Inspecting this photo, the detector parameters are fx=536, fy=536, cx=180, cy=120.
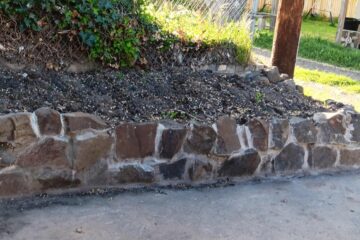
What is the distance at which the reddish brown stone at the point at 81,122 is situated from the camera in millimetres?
4031

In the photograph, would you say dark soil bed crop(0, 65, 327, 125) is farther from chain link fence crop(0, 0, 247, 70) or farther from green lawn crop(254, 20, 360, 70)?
green lawn crop(254, 20, 360, 70)

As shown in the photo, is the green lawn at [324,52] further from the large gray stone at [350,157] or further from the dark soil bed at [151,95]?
the dark soil bed at [151,95]

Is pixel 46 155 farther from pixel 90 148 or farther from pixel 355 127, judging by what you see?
pixel 355 127

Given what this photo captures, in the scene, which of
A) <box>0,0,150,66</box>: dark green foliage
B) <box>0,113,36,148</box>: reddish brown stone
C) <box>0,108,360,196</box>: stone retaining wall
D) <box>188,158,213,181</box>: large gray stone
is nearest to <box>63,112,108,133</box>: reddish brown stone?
<box>0,108,360,196</box>: stone retaining wall

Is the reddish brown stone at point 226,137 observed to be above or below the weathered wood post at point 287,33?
below

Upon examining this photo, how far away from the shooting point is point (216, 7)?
7547mm

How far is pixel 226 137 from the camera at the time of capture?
15.1ft

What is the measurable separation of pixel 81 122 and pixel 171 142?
30.2 inches

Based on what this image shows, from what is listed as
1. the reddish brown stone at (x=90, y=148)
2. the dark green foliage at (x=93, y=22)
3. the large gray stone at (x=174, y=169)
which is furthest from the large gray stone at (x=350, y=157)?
the reddish brown stone at (x=90, y=148)

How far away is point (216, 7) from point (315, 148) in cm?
316

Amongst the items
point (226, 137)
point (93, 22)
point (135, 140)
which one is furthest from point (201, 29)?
point (135, 140)

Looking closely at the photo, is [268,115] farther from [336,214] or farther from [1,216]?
[1,216]

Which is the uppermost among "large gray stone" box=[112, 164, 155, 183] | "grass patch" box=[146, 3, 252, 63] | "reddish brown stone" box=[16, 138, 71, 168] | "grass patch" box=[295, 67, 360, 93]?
"grass patch" box=[146, 3, 252, 63]

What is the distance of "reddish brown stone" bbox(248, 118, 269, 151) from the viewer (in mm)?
4762
